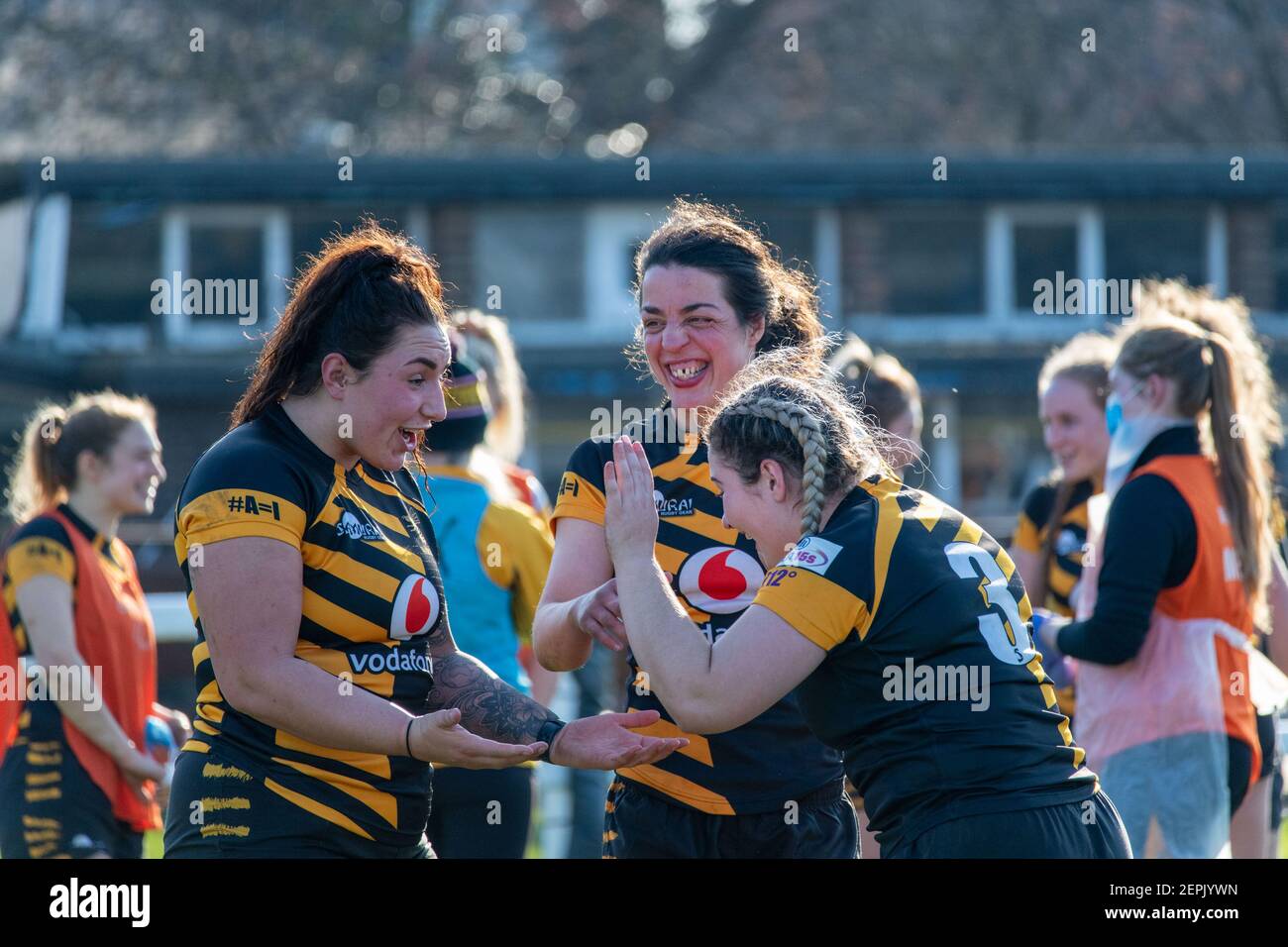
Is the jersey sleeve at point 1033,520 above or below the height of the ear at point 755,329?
below

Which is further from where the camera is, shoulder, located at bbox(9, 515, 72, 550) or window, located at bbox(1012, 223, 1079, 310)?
window, located at bbox(1012, 223, 1079, 310)

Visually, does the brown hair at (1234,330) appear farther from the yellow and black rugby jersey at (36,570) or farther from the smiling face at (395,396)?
the yellow and black rugby jersey at (36,570)

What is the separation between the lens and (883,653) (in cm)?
297

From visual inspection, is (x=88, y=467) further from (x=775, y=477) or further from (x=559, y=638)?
(x=775, y=477)

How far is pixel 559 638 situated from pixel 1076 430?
283 cm

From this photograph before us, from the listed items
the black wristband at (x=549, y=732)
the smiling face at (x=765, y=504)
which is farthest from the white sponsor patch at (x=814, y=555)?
the black wristband at (x=549, y=732)

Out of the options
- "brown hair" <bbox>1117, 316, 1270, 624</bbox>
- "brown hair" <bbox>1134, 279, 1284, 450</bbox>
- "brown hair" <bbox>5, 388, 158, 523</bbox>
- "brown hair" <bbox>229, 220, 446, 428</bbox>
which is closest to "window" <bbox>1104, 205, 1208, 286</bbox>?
"brown hair" <bbox>1134, 279, 1284, 450</bbox>

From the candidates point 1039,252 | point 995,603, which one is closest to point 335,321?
point 995,603

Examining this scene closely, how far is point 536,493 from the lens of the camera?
5.88 m

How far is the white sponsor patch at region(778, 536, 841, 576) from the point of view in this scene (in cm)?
292

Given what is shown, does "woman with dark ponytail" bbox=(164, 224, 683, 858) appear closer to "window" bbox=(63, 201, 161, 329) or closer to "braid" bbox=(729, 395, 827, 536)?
"braid" bbox=(729, 395, 827, 536)

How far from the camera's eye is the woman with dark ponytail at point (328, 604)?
3.01 metres

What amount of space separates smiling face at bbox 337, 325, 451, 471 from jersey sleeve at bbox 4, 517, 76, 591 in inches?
84.1

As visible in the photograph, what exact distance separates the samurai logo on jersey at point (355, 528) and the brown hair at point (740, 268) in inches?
43.4
